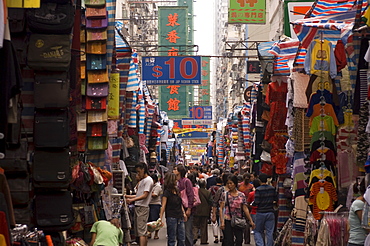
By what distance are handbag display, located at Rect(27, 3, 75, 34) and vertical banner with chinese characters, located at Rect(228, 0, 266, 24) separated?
18.2 m

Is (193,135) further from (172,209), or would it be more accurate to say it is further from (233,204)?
(172,209)

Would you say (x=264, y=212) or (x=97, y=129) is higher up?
(x=97, y=129)

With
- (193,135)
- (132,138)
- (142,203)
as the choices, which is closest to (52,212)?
(142,203)

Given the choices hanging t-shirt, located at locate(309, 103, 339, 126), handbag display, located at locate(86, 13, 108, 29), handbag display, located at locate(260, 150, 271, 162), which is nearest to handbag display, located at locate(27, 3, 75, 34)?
handbag display, located at locate(86, 13, 108, 29)

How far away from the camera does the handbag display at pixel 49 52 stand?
816 cm

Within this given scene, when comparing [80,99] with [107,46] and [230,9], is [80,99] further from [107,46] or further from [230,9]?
[230,9]

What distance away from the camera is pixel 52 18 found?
26.7 feet

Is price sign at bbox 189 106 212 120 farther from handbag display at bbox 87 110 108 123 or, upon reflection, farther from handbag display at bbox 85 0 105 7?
handbag display at bbox 85 0 105 7

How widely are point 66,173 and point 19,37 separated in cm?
161

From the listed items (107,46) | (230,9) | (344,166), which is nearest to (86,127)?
(107,46)

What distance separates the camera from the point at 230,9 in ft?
86.3

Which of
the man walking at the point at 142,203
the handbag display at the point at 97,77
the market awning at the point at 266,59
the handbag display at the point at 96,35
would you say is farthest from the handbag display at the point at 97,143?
the market awning at the point at 266,59

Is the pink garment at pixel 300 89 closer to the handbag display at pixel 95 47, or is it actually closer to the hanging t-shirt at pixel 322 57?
the hanging t-shirt at pixel 322 57

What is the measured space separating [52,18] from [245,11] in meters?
18.5
